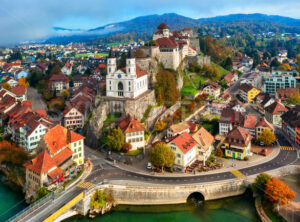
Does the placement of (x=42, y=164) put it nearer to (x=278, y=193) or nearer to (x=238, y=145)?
(x=278, y=193)

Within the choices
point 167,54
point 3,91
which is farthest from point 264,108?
point 3,91

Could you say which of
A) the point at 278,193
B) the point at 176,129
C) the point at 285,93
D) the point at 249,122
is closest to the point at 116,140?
the point at 176,129

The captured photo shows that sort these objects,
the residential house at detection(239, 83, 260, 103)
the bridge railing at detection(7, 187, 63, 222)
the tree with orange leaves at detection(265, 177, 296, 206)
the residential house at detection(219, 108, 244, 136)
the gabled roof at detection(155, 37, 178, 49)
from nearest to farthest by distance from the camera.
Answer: the bridge railing at detection(7, 187, 63, 222), the tree with orange leaves at detection(265, 177, 296, 206), the residential house at detection(219, 108, 244, 136), the gabled roof at detection(155, 37, 178, 49), the residential house at detection(239, 83, 260, 103)

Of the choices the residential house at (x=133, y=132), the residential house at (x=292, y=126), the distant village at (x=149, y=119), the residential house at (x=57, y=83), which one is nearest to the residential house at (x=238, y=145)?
the distant village at (x=149, y=119)

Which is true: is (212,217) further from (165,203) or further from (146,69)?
(146,69)

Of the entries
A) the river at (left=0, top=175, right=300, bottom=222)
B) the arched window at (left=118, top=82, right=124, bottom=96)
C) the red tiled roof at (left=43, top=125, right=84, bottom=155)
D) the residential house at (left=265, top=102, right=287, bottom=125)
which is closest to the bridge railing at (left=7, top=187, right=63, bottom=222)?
the river at (left=0, top=175, right=300, bottom=222)

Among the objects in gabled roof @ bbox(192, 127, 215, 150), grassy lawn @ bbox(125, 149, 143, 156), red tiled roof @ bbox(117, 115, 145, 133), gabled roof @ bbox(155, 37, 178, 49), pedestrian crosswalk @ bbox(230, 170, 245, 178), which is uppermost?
gabled roof @ bbox(155, 37, 178, 49)

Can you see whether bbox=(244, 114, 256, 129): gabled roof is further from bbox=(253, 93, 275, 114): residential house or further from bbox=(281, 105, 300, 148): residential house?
bbox=(253, 93, 275, 114): residential house
